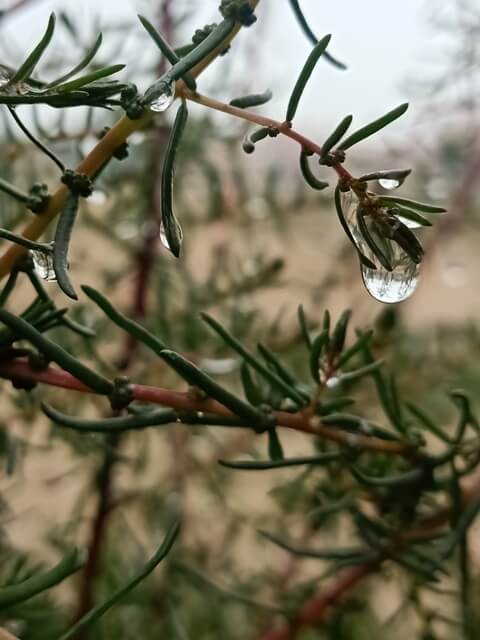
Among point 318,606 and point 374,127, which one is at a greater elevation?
point 374,127

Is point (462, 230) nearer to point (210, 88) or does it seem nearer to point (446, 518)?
point (210, 88)

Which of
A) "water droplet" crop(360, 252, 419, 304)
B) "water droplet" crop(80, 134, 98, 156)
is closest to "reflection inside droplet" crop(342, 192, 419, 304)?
"water droplet" crop(360, 252, 419, 304)

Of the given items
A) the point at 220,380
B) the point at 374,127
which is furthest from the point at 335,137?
the point at 220,380

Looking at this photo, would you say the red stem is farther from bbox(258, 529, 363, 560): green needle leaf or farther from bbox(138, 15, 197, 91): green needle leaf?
bbox(138, 15, 197, 91): green needle leaf

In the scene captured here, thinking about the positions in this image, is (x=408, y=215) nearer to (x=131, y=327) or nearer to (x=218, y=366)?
(x=131, y=327)

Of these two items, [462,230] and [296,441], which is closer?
[462,230]

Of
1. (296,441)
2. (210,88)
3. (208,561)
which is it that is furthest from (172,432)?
(296,441)

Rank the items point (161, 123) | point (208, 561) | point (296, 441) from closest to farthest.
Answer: point (161, 123) → point (208, 561) → point (296, 441)
